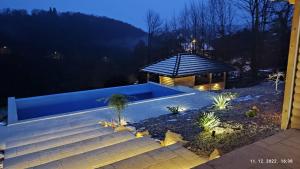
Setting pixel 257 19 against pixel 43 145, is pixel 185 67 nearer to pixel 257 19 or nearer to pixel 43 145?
pixel 257 19

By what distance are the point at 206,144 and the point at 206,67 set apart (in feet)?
31.5

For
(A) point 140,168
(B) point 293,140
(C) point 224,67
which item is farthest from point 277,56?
(A) point 140,168

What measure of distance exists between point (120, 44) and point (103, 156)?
25035 millimetres

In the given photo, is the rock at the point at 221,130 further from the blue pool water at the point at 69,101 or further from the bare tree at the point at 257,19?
the bare tree at the point at 257,19

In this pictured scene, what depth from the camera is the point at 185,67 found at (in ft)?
40.0

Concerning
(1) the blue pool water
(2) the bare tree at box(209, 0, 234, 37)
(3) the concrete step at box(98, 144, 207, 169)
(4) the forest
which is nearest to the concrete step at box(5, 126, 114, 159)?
(3) the concrete step at box(98, 144, 207, 169)

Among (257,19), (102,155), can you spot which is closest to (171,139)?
(102,155)

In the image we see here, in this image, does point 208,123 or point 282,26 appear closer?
point 208,123

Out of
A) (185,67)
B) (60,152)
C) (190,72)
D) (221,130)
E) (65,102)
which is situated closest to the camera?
(60,152)

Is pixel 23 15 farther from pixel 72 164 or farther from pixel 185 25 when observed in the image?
pixel 72 164

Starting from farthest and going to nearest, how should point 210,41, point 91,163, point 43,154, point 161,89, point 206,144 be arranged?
point 210,41 → point 161,89 → point 206,144 → point 43,154 → point 91,163

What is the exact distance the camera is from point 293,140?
2.69m

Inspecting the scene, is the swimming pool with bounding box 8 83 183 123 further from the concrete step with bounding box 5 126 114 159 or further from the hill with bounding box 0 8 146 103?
the hill with bounding box 0 8 146 103

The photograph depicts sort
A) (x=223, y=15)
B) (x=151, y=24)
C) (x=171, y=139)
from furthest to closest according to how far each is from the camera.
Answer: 1. (x=151, y=24)
2. (x=223, y=15)
3. (x=171, y=139)
